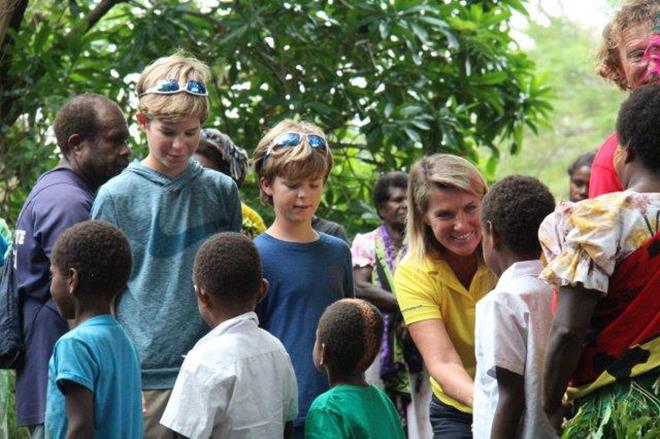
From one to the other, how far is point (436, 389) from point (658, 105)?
Result: 1.74 m

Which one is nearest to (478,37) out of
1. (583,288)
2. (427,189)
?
(427,189)

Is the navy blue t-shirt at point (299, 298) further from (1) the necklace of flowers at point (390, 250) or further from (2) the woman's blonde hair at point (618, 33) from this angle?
(1) the necklace of flowers at point (390, 250)

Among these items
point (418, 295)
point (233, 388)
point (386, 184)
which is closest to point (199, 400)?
point (233, 388)

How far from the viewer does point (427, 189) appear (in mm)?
5539

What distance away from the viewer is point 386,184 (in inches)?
332

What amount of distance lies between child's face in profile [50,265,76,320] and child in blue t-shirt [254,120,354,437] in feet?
2.70

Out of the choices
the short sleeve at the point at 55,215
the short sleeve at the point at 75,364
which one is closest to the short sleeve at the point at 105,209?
the short sleeve at the point at 55,215

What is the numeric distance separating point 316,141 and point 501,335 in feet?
4.64

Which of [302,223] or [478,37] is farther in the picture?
[478,37]

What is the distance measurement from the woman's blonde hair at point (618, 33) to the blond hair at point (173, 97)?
1.63 metres

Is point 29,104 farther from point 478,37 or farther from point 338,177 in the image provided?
point 478,37

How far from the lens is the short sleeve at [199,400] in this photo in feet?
14.6

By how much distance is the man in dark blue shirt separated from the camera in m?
5.36

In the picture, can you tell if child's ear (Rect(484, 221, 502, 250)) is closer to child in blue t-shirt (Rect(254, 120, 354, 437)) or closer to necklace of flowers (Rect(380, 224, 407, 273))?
child in blue t-shirt (Rect(254, 120, 354, 437))
